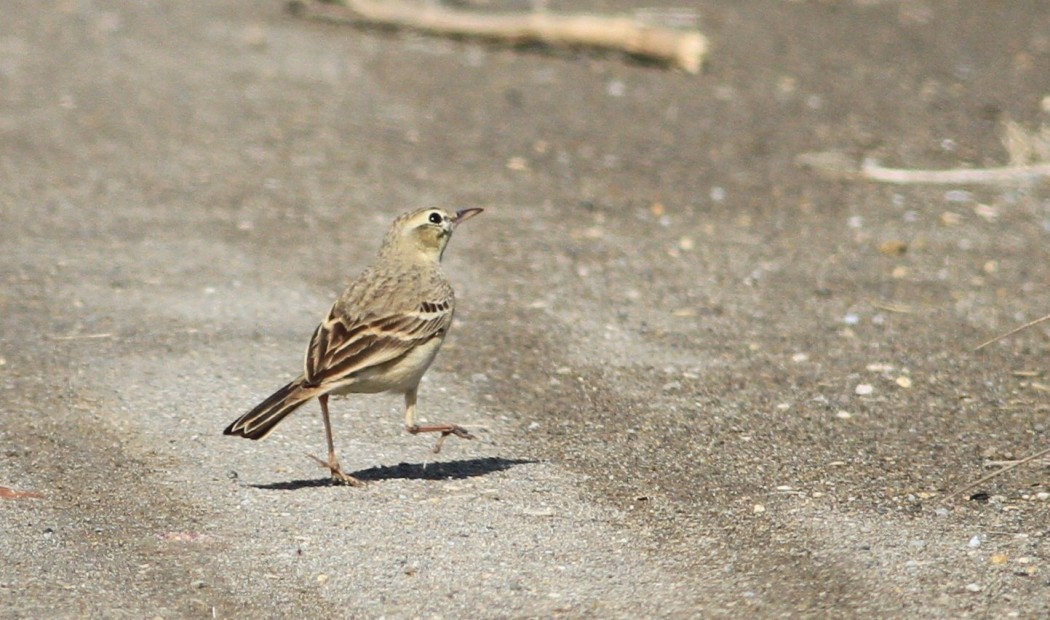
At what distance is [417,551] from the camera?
20.2 ft

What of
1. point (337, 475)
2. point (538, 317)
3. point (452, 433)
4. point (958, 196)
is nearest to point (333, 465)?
point (337, 475)

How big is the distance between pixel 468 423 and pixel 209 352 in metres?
1.70

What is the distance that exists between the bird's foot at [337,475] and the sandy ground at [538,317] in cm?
10

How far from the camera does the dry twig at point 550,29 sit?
14.9 metres

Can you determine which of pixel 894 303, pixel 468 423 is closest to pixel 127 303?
pixel 468 423

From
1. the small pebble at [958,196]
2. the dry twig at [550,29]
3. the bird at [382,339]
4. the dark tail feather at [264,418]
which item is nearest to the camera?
the dark tail feather at [264,418]

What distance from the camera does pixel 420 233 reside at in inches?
296

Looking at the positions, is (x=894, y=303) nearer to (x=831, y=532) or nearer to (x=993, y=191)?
(x=993, y=191)

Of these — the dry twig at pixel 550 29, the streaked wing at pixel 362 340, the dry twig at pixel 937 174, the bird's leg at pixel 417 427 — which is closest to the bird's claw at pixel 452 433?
the bird's leg at pixel 417 427

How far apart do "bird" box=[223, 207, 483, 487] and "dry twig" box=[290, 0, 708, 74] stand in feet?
26.0

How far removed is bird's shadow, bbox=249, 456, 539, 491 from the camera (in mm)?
6867

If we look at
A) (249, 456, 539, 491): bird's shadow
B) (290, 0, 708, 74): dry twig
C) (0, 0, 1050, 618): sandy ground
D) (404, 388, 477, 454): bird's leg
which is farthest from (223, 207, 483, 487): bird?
(290, 0, 708, 74): dry twig

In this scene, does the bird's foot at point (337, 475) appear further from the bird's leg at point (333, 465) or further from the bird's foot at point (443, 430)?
the bird's foot at point (443, 430)

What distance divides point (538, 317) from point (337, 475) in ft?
9.54
